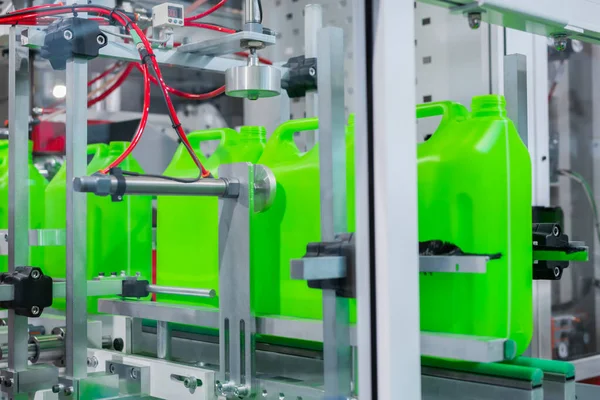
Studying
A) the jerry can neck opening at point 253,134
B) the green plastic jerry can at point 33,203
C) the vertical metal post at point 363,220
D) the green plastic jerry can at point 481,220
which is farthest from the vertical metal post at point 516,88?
the green plastic jerry can at point 33,203

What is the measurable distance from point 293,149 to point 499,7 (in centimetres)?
44

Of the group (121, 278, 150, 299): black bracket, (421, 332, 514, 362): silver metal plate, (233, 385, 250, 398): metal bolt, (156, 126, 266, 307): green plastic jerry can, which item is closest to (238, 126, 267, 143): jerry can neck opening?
(156, 126, 266, 307): green plastic jerry can

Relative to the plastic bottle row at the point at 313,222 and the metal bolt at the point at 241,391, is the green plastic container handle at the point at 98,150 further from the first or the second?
the metal bolt at the point at 241,391

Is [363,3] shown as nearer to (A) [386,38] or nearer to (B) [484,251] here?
(A) [386,38]

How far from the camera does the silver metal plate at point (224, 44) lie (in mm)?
1320

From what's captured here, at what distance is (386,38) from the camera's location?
0.91 meters

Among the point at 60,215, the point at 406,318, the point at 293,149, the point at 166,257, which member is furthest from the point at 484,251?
the point at 60,215

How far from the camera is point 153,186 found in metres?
1.17

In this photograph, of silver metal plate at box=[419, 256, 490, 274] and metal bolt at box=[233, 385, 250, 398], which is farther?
metal bolt at box=[233, 385, 250, 398]

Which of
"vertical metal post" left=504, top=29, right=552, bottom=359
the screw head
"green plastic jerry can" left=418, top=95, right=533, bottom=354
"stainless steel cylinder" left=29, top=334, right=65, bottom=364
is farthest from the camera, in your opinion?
"vertical metal post" left=504, top=29, right=552, bottom=359

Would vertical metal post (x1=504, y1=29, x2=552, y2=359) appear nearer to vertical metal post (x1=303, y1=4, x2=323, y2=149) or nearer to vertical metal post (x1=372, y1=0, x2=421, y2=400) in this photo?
vertical metal post (x1=303, y1=4, x2=323, y2=149)

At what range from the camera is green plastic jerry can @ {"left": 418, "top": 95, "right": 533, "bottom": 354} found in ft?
3.39

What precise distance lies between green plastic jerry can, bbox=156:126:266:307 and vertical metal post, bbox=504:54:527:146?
0.44 metres

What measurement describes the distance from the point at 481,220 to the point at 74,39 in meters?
0.78
